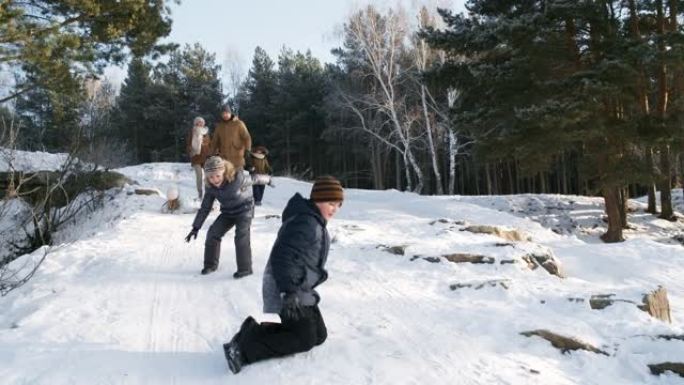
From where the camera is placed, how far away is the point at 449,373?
12.9 feet

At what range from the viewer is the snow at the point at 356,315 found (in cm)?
395

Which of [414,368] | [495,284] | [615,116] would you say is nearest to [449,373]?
[414,368]

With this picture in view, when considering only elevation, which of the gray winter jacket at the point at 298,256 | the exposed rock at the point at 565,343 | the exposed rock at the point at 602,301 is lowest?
the exposed rock at the point at 565,343

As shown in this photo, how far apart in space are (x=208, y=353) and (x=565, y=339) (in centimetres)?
288

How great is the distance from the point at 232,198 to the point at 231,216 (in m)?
0.24

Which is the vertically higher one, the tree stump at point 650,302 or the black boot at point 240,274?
the black boot at point 240,274

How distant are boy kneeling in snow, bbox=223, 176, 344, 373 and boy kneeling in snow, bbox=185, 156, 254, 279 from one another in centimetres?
249

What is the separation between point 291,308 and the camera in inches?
149

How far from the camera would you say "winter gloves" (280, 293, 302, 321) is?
148 inches

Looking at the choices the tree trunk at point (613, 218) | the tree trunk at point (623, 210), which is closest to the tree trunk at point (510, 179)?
the tree trunk at point (623, 210)

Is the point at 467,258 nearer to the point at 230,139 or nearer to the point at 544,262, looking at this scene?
the point at 544,262

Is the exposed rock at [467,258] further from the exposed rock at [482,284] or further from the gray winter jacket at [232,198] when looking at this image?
the gray winter jacket at [232,198]

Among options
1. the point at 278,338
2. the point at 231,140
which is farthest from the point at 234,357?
the point at 231,140

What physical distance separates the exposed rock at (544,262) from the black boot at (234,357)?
17.4 ft
